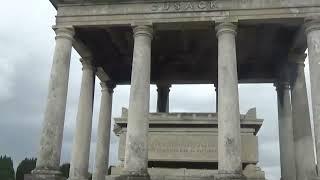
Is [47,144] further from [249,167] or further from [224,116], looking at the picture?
[249,167]

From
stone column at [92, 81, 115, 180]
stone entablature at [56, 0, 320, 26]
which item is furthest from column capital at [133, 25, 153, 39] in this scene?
stone column at [92, 81, 115, 180]

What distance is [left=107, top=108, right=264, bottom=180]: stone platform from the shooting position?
25609 mm

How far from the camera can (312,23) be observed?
23.7m

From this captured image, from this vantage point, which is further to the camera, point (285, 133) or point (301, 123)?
point (285, 133)

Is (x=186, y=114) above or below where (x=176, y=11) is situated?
below

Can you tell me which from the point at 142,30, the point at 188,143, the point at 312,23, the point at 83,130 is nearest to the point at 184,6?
the point at 142,30

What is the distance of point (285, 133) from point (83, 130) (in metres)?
14.3

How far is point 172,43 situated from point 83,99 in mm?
8173

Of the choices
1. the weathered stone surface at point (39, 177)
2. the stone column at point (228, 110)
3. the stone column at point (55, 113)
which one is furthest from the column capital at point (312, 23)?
the weathered stone surface at point (39, 177)

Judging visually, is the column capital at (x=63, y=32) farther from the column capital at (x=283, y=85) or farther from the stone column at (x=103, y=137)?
the column capital at (x=283, y=85)

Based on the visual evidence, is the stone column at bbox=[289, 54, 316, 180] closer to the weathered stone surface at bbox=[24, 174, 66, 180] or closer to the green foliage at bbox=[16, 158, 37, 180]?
the weathered stone surface at bbox=[24, 174, 66, 180]

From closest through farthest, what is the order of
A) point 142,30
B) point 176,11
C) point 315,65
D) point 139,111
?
point 315,65
point 139,111
point 142,30
point 176,11

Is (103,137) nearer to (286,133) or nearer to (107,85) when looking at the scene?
(107,85)

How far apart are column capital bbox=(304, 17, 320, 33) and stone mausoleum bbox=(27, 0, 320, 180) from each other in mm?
55
